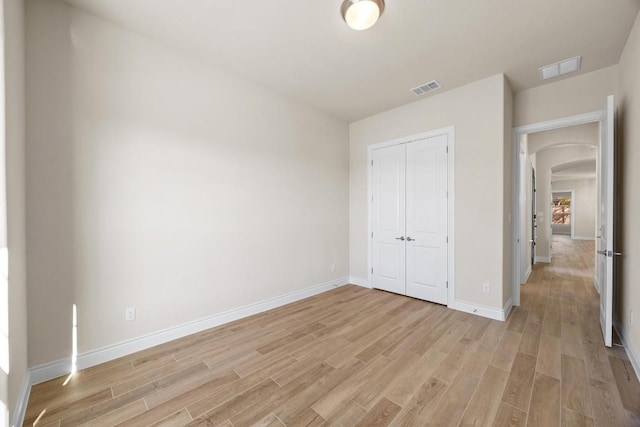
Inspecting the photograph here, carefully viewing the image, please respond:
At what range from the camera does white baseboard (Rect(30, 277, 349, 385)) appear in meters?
2.00

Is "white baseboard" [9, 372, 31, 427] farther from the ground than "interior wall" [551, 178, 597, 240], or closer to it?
closer to it

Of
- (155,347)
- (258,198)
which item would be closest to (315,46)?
(258,198)

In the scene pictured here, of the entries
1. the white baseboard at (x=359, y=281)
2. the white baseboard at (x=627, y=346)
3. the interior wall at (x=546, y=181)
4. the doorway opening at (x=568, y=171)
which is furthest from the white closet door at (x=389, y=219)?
the interior wall at (x=546, y=181)

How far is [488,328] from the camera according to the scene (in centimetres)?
288

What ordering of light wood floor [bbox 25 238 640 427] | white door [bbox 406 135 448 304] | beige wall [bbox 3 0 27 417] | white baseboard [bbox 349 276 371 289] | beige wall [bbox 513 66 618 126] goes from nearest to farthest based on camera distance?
beige wall [bbox 3 0 27 417]
light wood floor [bbox 25 238 640 427]
beige wall [bbox 513 66 618 126]
white door [bbox 406 135 448 304]
white baseboard [bbox 349 276 371 289]

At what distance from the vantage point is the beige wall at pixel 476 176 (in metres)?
3.10

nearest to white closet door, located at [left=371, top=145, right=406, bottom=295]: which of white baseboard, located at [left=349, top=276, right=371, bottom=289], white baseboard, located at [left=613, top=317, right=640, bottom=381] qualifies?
white baseboard, located at [left=349, top=276, right=371, bottom=289]

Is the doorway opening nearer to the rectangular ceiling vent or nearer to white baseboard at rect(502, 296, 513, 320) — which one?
white baseboard at rect(502, 296, 513, 320)

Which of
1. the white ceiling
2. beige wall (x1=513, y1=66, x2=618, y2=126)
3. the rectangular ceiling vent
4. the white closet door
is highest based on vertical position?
the white ceiling

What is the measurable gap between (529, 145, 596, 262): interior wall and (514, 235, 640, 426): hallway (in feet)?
9.32

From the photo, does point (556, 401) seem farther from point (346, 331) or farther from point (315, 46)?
point (315, 46)

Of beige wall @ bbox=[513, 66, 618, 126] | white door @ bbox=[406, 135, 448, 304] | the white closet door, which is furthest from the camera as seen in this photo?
the white closet door

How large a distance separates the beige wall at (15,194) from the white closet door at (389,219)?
3965 mm

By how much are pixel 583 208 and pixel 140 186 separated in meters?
16.4
